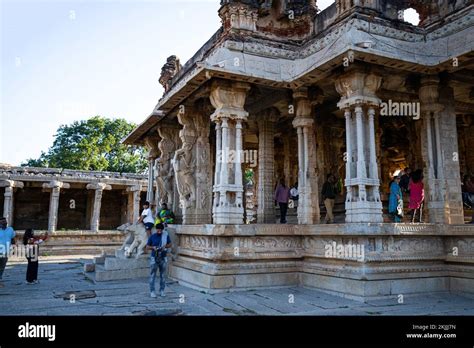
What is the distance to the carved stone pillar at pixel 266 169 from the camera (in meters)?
11.4

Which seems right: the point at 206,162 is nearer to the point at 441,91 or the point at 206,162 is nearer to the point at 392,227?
the point at 392,227

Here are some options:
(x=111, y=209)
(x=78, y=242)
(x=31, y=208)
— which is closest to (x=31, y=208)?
(x=31, y=208)

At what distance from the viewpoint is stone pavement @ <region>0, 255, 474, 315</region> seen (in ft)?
20.8

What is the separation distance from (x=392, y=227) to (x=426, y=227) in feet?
3.28

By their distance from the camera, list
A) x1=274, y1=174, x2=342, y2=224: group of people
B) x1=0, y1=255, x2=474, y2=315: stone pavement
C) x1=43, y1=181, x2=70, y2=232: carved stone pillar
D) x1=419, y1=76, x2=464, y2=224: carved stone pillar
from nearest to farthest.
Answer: x1=0, y1=255, x2=474, y2=315: stone pavement → x1=419, y1=76, x2=464, y2=224: carved stone pillar → x1=274, y1=174, x2=342, y2=224: group of people → x1=43, y1=181, x2=70, y2=232: carved stone pillar

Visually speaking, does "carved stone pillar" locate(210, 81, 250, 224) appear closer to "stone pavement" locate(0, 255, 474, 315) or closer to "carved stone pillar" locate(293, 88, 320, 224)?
"carved stone pillar" locate(293, 88, 320, 224)

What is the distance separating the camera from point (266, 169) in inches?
460

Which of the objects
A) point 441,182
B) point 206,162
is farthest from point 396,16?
point 206,162

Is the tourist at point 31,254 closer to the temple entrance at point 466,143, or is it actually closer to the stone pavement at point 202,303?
the stone pavement at point 202,303

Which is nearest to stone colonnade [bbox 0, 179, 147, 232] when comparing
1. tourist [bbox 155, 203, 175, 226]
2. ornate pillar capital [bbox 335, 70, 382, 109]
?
tourist [bbox 155, 203, 175, 226]

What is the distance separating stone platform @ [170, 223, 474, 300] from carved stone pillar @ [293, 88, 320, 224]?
464 mm

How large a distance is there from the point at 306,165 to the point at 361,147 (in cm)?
167

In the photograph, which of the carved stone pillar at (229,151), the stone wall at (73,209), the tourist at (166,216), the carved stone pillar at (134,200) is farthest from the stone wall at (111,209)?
the carved stone pillar at (229,151)

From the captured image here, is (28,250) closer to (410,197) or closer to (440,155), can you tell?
(410,197)
